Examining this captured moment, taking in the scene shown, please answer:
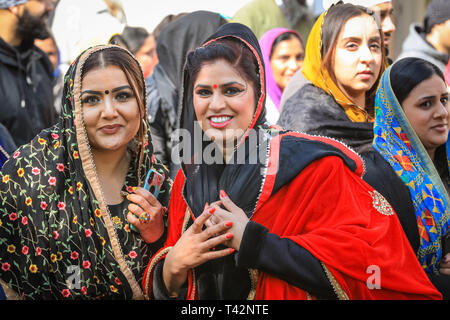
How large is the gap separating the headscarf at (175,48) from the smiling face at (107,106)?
1074mm

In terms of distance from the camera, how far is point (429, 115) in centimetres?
200

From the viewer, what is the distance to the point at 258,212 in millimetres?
1675

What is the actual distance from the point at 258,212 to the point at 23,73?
84.6 inches

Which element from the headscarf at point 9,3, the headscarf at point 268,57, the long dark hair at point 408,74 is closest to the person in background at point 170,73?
the headscarf at point 268,57

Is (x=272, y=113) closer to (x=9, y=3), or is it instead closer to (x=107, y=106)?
(x=107, y=106)

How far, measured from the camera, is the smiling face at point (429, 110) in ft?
6.56

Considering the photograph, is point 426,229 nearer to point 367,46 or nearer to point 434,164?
point 434,164

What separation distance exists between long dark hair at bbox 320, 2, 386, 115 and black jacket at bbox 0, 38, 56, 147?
173cm

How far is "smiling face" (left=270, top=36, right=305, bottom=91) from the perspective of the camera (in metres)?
3.27

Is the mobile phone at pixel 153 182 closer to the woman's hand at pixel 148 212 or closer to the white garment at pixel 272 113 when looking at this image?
the woman's hand at pixel 148 212

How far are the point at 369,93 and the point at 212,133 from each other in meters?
0.90

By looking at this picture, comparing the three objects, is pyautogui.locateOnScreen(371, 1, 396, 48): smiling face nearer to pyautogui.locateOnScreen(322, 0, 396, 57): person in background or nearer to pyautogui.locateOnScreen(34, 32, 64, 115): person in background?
pyautogui.locateOnScreen(322, 0, 396, 57): person in background
